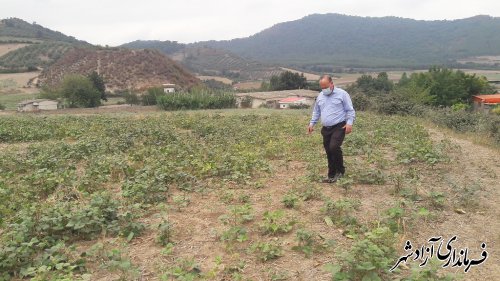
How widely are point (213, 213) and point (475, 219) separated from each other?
3343mm

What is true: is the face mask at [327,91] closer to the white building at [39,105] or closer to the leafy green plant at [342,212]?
the leafy green plant at [342,212]

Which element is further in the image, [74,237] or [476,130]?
[476,130]

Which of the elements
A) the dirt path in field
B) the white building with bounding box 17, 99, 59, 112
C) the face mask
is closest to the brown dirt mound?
the white building with bounding box 17, 99, 59, 112

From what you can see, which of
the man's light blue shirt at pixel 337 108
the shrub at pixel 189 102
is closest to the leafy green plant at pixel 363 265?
the man's light blue shirt at pixel 337 108

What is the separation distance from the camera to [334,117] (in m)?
6.83

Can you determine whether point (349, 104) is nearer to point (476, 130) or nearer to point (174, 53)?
point (476, 130)

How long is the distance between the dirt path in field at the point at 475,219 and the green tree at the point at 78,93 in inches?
1948

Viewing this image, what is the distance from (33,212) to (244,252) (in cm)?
261

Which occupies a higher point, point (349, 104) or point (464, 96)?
point (349, 104)

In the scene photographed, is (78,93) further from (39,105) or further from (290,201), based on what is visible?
(290,201)

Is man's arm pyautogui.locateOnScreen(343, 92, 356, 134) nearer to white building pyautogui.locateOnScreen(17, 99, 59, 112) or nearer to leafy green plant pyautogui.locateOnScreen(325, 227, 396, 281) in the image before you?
leafy green plant pyautogui.locateOnScreen(325, 227, 396, 281)

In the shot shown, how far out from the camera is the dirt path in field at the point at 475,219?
4.12 meters

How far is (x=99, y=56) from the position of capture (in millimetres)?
83750

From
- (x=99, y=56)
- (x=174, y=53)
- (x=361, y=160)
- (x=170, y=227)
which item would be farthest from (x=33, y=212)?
(x=174, y=53)
